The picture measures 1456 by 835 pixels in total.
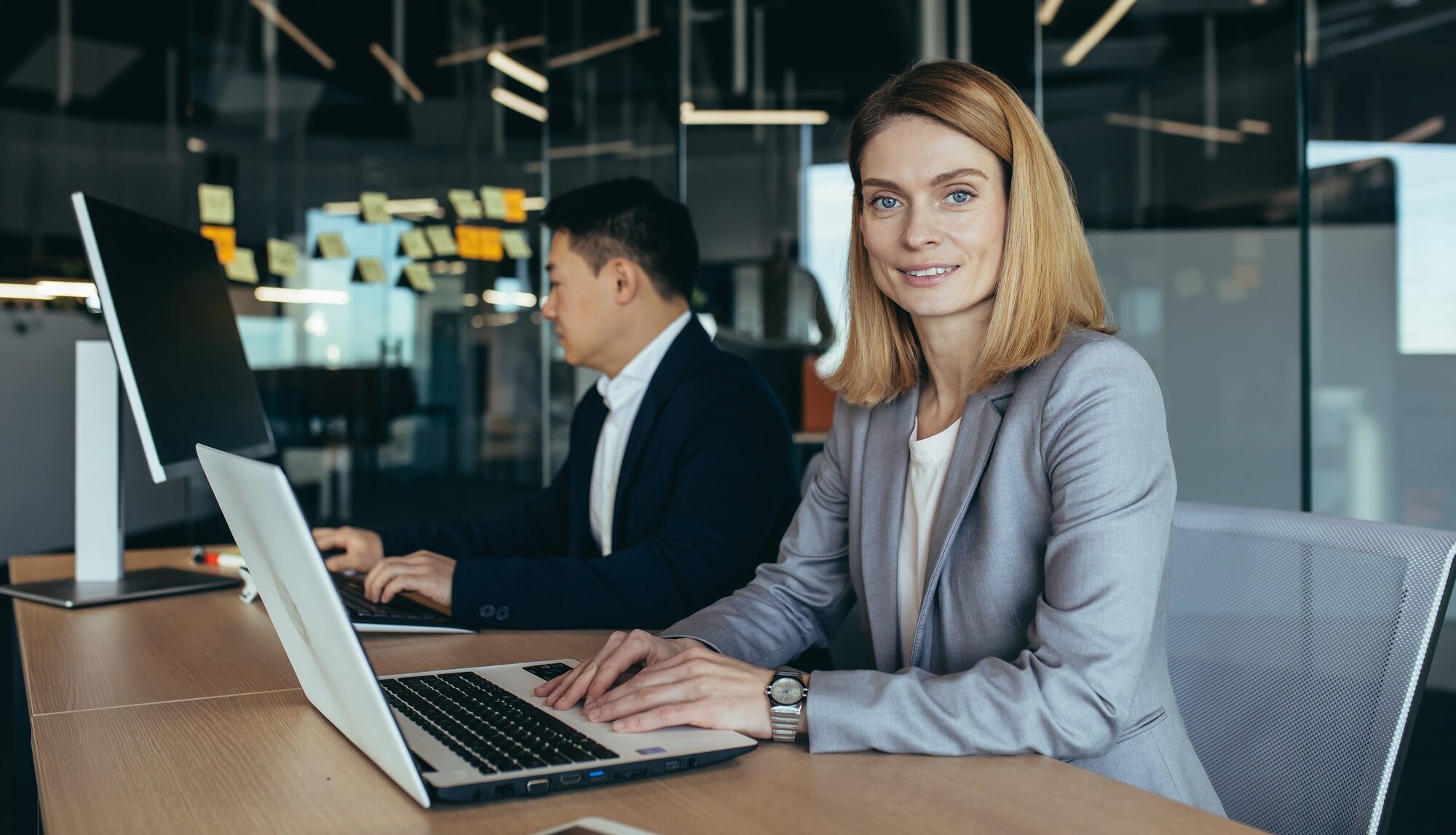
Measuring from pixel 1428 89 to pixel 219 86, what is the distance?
4.53 metres

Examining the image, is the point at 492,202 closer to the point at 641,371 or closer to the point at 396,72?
the point at 396,72

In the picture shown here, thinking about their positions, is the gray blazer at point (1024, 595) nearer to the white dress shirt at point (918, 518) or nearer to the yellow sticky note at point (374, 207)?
the white dress shirt at point (918, 518)

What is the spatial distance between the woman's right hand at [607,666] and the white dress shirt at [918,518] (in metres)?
0.28

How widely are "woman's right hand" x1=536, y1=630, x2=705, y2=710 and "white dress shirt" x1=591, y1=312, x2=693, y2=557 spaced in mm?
843

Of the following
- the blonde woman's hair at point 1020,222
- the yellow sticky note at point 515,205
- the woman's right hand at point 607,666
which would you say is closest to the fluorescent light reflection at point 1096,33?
the yellow sticky note at point 515,205

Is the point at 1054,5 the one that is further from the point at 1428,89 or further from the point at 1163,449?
the point at 1163,449

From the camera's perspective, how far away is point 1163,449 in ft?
3.61

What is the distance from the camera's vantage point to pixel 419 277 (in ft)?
16.7

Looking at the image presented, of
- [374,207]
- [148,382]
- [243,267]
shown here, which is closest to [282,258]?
[243,267]

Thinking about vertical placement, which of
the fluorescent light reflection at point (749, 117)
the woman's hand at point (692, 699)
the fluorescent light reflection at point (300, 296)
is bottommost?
the woman's hand at point (692, 699)

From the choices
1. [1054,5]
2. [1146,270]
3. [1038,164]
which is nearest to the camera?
[1038,164]

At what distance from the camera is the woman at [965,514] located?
3.21ft

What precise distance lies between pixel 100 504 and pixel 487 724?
3.93ft

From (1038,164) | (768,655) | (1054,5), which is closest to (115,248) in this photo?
(768,655)
